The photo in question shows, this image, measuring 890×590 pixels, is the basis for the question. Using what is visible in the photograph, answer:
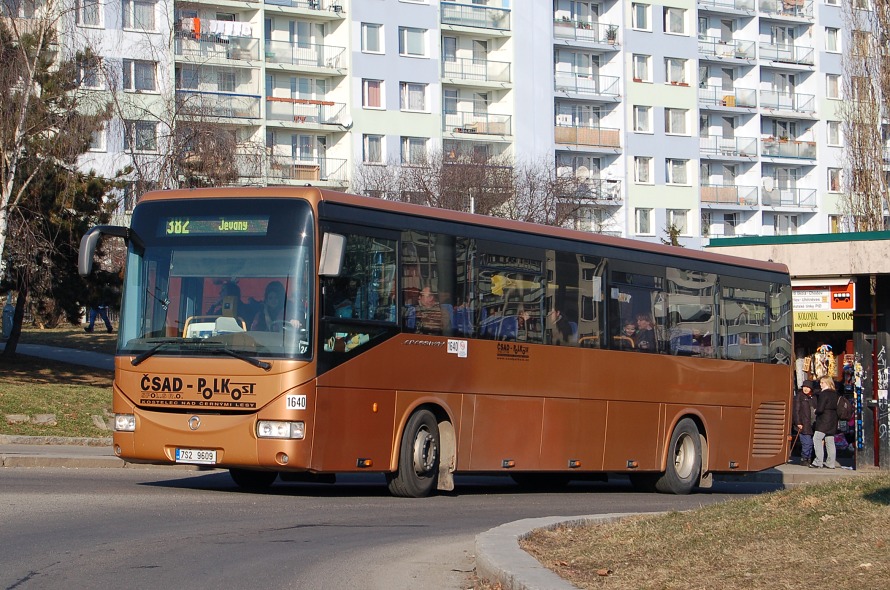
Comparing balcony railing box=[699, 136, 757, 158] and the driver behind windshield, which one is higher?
balcony railing box=[699, 136, 757, 158]

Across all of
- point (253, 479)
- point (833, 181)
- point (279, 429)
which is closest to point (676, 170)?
point (833, 181)

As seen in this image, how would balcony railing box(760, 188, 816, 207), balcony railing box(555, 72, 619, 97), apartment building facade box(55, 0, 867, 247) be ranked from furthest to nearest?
balcony railing box(760, 188, 816, 207) → balcony railing box(555, 72, 619, 97) → apartment building facade box(55, 0, 867, 247)

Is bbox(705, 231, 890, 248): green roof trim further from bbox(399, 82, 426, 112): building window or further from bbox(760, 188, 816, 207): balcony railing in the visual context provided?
bbox(760, 188, 816, 207): balcony railing

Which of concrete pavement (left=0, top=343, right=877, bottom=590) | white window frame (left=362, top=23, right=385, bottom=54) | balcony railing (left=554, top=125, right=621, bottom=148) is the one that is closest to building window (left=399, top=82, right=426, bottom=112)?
white window frame (left=362, top=23, right=385, bottom=54)

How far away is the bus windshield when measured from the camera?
1416 centimetres

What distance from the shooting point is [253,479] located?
664 inches

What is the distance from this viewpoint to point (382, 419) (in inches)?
595

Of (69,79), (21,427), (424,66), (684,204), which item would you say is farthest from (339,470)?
(684,204)

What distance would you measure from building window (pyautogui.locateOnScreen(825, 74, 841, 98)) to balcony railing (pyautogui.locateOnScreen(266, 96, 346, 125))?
116ft

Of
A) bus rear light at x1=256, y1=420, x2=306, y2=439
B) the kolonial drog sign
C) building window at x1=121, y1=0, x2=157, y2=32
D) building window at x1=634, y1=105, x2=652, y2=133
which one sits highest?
building window at x1=121, y1=0, x2=157, y2=32

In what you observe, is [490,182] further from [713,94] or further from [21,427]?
[21,427]

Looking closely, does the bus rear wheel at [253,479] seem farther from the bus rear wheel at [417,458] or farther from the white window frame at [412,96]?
the white window frame at [412,96]

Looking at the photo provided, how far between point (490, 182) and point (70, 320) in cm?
2584

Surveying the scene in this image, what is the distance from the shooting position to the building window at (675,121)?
3189 inches
